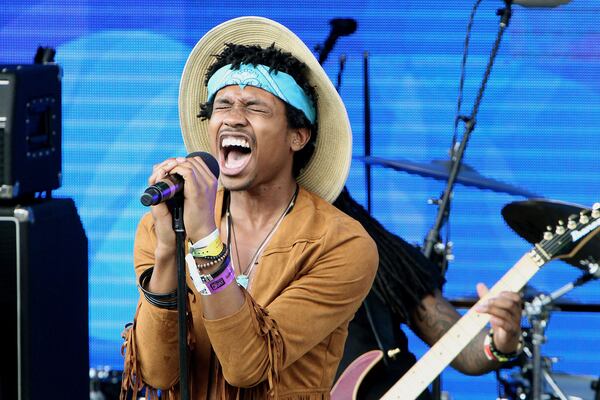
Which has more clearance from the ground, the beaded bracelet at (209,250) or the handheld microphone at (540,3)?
the handheld microphone at (540,3)

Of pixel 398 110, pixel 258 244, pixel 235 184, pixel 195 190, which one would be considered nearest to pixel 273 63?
pixel 235 184

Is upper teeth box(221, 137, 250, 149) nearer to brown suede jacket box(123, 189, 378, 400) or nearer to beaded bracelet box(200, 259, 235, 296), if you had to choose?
brown suede jacket box(123, 189, 378, 400)

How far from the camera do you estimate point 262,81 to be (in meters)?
2.81

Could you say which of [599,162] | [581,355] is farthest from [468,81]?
[581,355]

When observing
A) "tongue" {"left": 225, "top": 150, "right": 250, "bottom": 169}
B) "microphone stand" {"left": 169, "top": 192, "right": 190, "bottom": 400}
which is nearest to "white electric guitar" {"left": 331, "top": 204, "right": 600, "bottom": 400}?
"tongue" {"left": 225, "top": 150, "right": 250, "bottom": 169}

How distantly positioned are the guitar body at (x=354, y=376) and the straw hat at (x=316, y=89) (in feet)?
2.97

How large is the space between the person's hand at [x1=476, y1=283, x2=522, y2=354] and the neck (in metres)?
0.85

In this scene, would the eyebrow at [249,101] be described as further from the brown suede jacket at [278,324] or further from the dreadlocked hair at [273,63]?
the brown suede jacket at [278,324]

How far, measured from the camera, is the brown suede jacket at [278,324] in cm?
255

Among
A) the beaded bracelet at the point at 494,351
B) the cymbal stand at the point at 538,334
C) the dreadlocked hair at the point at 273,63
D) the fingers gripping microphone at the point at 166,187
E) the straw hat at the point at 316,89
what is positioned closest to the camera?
Answer: the fingers gripping microphone at the point at 166,187

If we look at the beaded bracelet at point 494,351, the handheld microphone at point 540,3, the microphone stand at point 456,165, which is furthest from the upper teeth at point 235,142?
the handheld microphone at point 540,3

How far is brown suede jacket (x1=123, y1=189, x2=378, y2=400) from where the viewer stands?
101 inches

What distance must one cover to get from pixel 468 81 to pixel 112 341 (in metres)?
2.03

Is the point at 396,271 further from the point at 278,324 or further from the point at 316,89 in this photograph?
the point at 278,324
